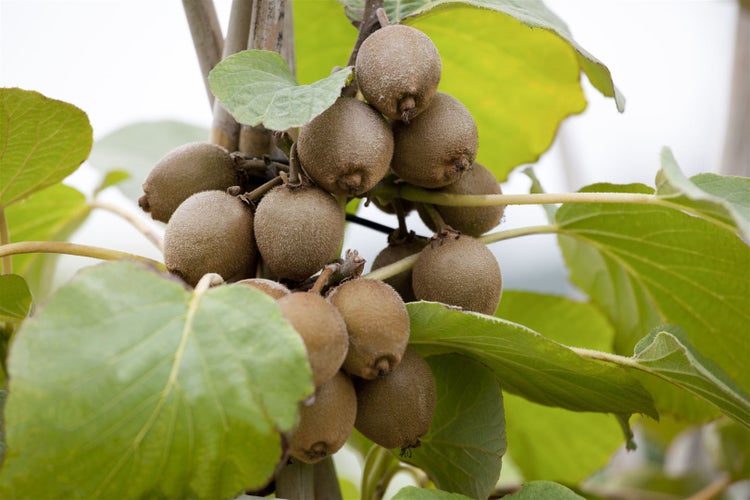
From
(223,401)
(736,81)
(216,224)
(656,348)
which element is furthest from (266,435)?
(736,81)

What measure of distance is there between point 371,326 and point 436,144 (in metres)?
0.13

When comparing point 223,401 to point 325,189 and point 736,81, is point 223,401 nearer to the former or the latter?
point 325,189

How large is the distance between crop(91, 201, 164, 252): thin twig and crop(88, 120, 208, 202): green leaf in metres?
0.09

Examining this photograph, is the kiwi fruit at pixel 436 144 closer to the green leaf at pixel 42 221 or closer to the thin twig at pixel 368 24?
the thin twig at pixel 368 24

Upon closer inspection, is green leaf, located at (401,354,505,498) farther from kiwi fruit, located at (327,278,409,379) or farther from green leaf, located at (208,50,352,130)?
green leaf, located at (208,50,352,130)

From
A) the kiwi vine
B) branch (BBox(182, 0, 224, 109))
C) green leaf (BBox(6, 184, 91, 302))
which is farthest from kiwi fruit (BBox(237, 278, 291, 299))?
green leaf (BBox(6, 184, 91, 302))

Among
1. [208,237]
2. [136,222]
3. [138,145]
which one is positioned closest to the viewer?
[208,237]

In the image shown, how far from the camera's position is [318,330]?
391 millimetres

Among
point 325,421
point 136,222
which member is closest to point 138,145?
point 136,222

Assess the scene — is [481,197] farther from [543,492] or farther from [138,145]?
[138,145]

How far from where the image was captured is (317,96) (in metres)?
0.44

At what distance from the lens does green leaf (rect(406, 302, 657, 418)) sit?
448 millimetres

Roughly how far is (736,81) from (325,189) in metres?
1.08

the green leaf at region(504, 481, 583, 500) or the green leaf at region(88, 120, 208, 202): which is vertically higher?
the green leaf at region(88, 120, 208, 202)
